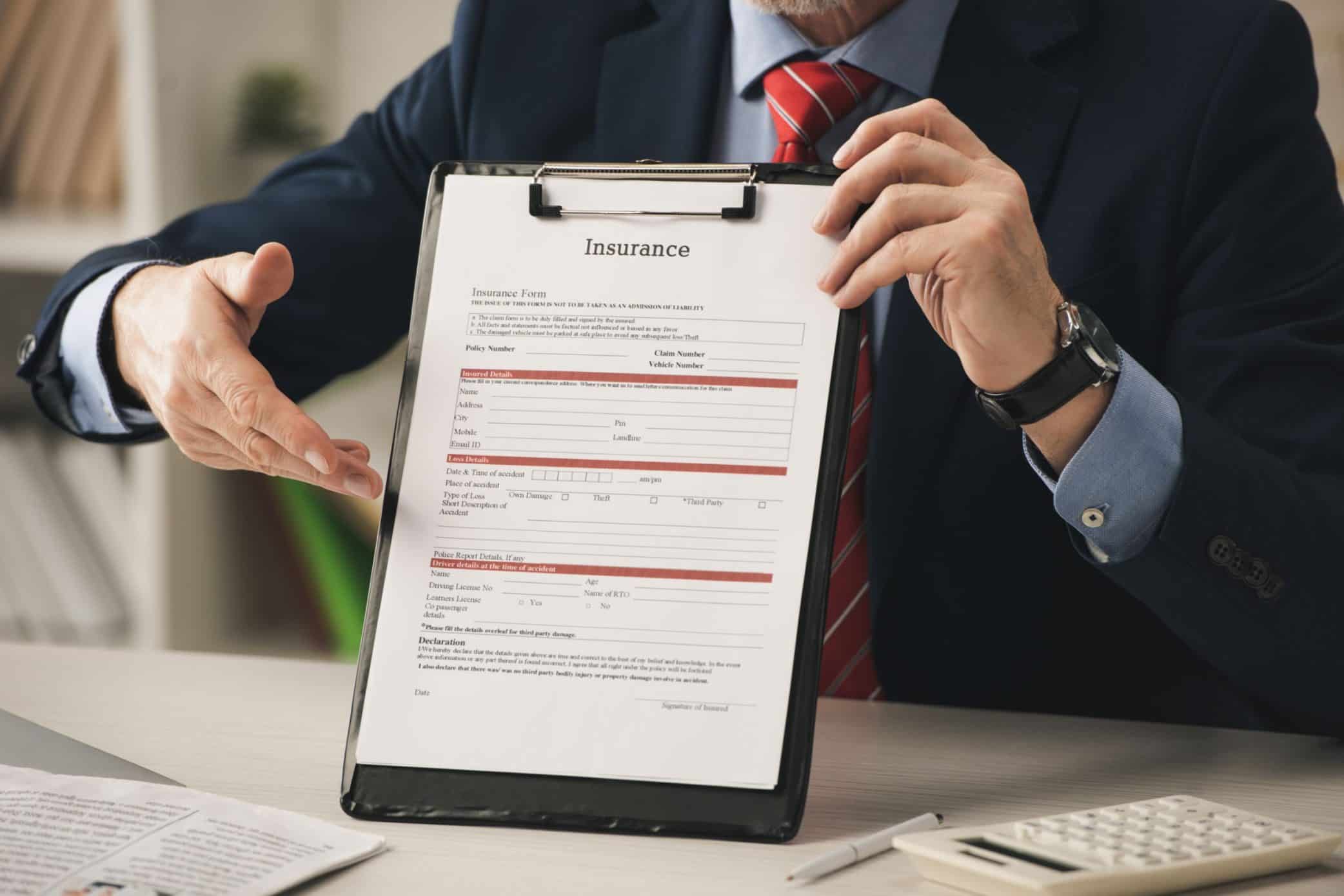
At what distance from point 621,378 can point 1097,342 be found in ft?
1.05

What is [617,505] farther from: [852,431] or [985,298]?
[852,431]

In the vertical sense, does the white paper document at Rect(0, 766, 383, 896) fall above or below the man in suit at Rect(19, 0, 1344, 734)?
below

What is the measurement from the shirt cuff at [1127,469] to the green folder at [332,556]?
1.43 meters

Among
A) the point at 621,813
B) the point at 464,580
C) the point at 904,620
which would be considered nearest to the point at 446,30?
the point at 904,620

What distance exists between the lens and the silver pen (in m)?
0.66

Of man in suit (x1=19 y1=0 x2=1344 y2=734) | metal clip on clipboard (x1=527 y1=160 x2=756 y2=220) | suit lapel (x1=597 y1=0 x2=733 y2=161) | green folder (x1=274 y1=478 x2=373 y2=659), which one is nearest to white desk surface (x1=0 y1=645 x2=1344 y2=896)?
man in suit (x1=19 y1=0 x2=1344 y2=734)

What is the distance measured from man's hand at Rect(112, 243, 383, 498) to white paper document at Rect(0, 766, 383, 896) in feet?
0.73

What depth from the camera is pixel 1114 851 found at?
0.63 m

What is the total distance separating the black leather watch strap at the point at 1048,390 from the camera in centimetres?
82

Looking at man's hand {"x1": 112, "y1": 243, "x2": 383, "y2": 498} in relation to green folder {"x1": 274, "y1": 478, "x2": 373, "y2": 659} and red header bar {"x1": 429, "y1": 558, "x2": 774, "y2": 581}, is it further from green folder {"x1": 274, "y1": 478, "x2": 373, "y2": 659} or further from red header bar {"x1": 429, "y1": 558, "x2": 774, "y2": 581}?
green folder {"x1": 274, "y1": 478, "x2": 373, "y2": 659}

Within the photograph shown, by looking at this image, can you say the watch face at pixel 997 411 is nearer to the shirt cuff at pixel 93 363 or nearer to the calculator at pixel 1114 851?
the calculator at pixel 1114 851

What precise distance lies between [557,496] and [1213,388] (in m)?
0.58

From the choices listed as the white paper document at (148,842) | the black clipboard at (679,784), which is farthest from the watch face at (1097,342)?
the white paper document at (148,842)

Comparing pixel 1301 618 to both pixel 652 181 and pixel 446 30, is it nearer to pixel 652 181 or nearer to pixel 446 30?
pixel 652 181
